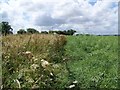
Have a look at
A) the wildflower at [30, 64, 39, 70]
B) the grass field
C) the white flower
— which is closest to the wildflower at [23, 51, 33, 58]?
the grass field

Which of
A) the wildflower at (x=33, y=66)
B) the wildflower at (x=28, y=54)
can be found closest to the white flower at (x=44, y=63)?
the wildflower at (x=33, y=66)

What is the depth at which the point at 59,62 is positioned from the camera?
11.2m

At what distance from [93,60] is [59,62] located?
4.02ft

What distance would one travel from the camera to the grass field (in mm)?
9266

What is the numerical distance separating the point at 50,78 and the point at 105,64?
2.06m

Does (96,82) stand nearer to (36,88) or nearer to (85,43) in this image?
(36,88)

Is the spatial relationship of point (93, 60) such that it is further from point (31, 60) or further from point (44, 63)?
point (31, 60)

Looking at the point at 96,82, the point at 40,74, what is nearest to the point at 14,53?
the point at 40,74

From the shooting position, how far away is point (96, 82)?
359 inches

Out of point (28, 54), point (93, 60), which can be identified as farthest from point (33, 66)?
point (93, 60)

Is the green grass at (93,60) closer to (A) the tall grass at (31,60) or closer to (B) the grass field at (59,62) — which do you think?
(B) the grass field at (59,62)

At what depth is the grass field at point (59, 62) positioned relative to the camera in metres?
9.27

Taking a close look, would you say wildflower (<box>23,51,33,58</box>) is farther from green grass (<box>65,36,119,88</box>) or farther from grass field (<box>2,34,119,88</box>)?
green grass (<box>65,36,119,88</box>)

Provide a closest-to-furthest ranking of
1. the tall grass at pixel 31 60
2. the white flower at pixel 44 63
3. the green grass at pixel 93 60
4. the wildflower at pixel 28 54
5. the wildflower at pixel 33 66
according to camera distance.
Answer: the green grass at pixel 93 60, the tall grass at pixel 31 60, the wildflower at pixel 33 66, the white flower at pixel 44 63, the wildflower at pixel 28 54
